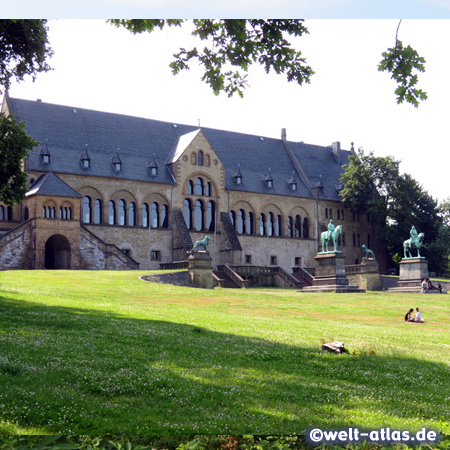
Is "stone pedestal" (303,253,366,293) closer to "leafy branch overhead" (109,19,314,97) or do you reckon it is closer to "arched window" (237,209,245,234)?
"arched window" (237,209,245,234)

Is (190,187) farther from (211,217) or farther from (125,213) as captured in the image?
(125,213)

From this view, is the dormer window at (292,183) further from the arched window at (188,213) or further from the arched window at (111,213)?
the arched window at (111,213)

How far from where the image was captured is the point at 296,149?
75.8 metres

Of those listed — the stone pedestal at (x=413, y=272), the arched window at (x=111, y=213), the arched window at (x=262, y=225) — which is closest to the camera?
the stone pedestal at (x=413, y=272)

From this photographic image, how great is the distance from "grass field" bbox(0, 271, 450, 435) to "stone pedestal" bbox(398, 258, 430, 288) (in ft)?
116

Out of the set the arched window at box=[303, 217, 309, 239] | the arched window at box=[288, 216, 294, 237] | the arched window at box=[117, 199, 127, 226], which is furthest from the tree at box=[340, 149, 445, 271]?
the arched window at box=[117, 199, 127, 226]

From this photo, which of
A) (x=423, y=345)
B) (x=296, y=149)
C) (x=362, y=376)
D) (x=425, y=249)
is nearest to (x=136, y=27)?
(x=362, y=376)

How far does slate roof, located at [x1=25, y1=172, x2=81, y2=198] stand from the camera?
4828cm

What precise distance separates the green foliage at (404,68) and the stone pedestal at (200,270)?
3581 cm

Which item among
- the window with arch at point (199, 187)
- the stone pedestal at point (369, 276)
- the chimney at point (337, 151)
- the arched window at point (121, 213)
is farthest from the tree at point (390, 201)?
the arched window at point (121, 213)

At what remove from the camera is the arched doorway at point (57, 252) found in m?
49.1

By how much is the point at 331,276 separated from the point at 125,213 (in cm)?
2067

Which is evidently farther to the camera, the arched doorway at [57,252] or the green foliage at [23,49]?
the arched doorway at [57,252]

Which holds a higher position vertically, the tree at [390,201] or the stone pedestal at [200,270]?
the tree at [390,201]
